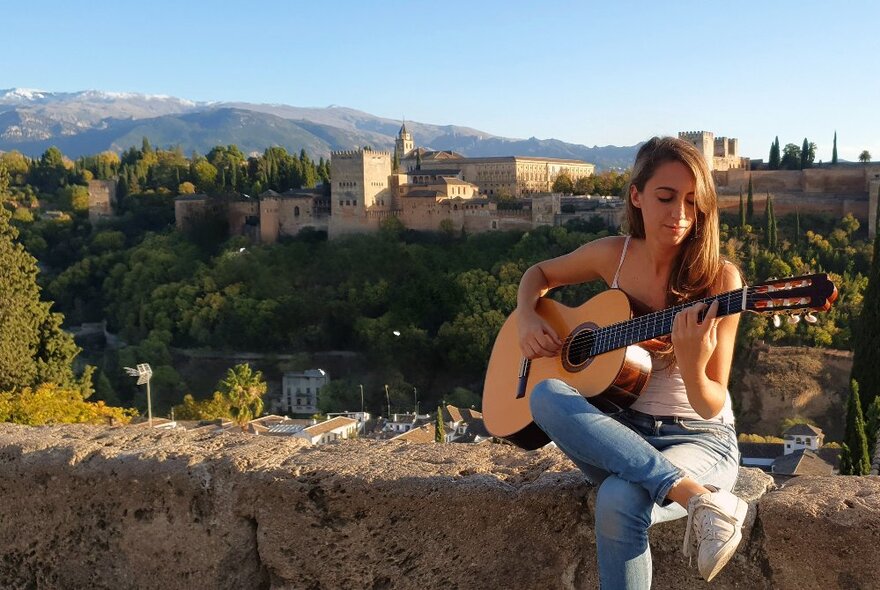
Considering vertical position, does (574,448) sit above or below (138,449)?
above

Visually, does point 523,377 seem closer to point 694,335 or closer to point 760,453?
point 694,335

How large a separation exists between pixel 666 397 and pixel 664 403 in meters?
0.02

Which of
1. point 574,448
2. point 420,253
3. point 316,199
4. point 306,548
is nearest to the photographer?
point 574,448

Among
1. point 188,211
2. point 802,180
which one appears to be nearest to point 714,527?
point 802,180

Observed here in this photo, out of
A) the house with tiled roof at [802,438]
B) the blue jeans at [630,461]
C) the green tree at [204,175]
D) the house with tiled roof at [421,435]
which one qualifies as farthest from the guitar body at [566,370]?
the green tree at [204,175]

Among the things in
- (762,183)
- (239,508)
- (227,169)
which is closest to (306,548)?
(239,508)

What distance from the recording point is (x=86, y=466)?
2760 millimetres

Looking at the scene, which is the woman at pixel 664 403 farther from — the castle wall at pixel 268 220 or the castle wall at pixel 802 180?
the castle wall at pixel 268 220

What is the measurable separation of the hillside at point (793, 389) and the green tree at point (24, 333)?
19.6 meters

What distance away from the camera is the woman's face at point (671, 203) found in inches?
97.7

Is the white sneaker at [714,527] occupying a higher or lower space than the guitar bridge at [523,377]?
lower

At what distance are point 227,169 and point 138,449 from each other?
50787 mm

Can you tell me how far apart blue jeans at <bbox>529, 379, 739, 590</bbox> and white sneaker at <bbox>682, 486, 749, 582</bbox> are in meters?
0.10

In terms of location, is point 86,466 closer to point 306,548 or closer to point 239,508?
point 239,508
